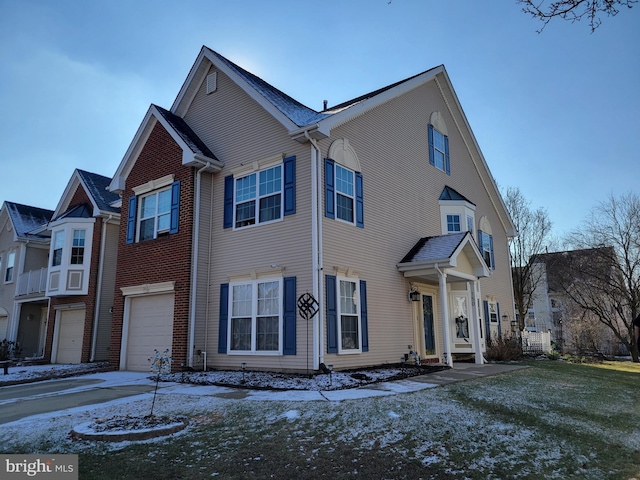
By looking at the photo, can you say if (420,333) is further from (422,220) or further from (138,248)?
(138,248)

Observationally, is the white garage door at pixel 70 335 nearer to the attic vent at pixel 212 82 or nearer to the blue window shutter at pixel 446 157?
the attic vent at pixel 212 82

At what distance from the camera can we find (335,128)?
39.2ft

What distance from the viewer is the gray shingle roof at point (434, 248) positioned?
43.5 ft

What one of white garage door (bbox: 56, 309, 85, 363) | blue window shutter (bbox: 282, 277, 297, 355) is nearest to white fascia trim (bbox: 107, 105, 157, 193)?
white garage door (bbox: 56, 309, 85, 363)

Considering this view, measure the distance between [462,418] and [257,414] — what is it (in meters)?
3.03

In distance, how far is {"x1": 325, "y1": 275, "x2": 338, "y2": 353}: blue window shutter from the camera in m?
10.6

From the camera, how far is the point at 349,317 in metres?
11.4

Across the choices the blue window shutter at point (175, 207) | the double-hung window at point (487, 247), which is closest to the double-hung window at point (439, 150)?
the double-hung window at point (487, 247)

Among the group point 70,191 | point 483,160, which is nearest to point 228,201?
point 70,191

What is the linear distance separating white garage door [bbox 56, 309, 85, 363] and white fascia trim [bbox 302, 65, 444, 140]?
40.6 feet

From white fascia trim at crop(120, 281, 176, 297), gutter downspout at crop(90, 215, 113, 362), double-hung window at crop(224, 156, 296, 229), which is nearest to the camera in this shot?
double-hung window at crop(224, 156, 296, 229)

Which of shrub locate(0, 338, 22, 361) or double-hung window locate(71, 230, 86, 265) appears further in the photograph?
shrub locate(0, 338, 22, 361)

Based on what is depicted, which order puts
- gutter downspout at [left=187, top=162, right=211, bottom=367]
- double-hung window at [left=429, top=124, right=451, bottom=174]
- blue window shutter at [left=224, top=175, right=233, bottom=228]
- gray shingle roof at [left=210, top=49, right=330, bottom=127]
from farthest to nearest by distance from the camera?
double-hung window at [left=429, top=124, right=451, bottom=174] → blue window shutter at [left=224, top=175, right=233, bottom=228] → gutter downspout at [left=187, top=162, right=211, bottom=367] → gray shingle roof at [left=210, top=49, right=330, bottom=127]

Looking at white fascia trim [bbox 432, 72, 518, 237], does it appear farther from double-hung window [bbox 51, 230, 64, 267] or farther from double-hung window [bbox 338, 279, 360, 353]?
double-hung window [bbox 51, 230, 64, 267]
